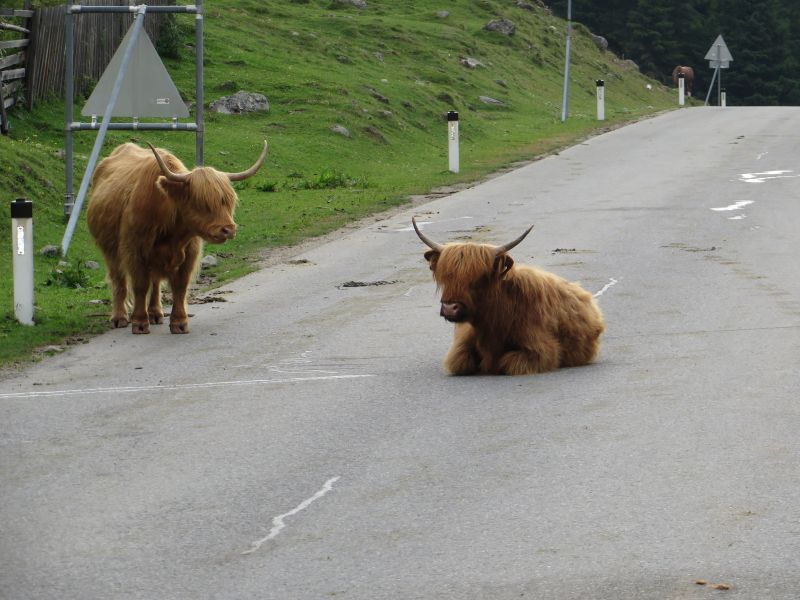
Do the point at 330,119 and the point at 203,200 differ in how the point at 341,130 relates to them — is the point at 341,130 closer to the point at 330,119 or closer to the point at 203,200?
the point at 330,119

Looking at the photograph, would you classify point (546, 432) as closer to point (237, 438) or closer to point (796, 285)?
point (237, 438)

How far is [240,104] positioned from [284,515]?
23.0 meters

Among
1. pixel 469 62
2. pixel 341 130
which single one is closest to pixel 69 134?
pixel 341 130

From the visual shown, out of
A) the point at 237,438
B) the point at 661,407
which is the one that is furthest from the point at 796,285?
the point at 237,438

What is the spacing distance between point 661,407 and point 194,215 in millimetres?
4733

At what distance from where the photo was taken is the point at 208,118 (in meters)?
27.9

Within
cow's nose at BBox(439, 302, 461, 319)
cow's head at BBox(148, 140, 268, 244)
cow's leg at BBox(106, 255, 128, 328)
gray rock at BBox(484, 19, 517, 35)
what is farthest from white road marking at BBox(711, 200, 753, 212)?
gray rock at BBox(484, 19, 517, 35)

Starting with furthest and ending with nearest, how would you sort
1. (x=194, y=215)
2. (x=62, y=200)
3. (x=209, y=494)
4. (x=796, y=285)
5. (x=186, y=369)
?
(x=62, y=200)
(x=796, y=285)
(x=194, y=215)
(x=186, y=369)
(x=209, y=494)

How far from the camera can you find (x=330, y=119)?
95.7ft

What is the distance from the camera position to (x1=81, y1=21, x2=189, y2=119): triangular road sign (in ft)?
55.2

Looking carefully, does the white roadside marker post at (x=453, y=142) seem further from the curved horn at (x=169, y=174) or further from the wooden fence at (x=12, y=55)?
the curved horn at (x=169, y=174)

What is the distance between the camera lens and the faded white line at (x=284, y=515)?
250 inches

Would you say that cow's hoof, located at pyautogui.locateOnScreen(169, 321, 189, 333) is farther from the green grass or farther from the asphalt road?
the green grass

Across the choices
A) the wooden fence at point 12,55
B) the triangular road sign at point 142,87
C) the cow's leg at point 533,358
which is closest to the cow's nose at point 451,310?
the cow's leg at point 533,358
